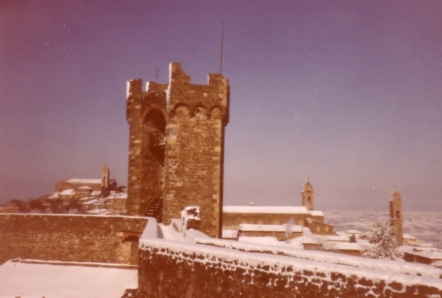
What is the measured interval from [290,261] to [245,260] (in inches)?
32.7

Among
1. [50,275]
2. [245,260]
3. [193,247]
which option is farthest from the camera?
[50,275]

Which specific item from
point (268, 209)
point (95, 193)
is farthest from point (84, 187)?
point (268, 209)

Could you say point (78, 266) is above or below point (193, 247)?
below

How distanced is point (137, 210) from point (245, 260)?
12516 mm

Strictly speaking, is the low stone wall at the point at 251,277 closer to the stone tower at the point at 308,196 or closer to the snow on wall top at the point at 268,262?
the snow on wall top at the point at 268,262

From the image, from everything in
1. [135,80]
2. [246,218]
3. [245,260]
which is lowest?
[246,218]

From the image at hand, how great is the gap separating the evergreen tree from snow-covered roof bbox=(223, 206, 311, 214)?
797 inches

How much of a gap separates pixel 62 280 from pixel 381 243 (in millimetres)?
36708

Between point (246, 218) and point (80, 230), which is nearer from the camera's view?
point (80, 230)

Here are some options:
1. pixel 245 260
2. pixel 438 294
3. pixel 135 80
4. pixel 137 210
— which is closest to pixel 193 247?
pixel 245 260

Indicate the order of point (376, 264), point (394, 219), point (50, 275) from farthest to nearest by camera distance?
point (394, 219) < point (50, 275) < point (376, 264)

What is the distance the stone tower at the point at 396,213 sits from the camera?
5446 centimetres

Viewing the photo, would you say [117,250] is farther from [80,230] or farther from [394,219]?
[394,219]

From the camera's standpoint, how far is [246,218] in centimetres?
5894
